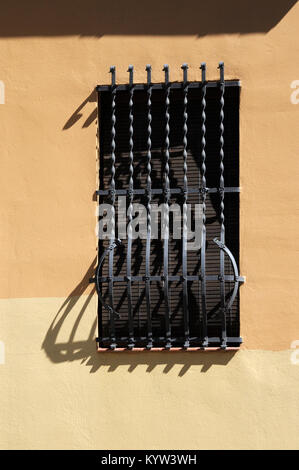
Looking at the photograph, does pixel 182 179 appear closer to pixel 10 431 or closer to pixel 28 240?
pixel 28 240

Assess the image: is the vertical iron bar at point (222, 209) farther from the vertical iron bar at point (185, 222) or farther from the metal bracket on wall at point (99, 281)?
the metal bracket on wall at point (99, 281)

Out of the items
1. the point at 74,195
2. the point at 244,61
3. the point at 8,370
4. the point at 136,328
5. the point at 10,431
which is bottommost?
the point at 10,431

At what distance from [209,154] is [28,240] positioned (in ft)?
4.32

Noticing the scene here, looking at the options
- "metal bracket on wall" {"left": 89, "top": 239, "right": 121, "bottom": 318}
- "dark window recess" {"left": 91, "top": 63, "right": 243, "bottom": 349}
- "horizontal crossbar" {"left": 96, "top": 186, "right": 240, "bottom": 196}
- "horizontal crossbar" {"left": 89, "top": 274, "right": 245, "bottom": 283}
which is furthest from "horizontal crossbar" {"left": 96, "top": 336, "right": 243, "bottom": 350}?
"horizontal crossbar" {"left": 96, "top": 186, "right": 240, "bottom": 196}

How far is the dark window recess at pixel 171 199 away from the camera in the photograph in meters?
4.29

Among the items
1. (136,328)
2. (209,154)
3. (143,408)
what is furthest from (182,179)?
(143,408)

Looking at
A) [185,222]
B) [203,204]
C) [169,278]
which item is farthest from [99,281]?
[203,204]

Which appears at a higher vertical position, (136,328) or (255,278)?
(255,278)

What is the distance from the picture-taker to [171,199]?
14.4 feet

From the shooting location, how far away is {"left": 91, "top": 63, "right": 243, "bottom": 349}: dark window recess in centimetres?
429

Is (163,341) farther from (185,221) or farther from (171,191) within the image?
(171,191)

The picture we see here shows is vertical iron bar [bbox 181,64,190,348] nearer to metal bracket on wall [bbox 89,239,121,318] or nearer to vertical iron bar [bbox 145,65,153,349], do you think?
vertical iron bar [bbox 145,65,153,349]

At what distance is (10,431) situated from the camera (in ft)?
14.3

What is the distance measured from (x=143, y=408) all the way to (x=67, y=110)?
1997 millimetres
